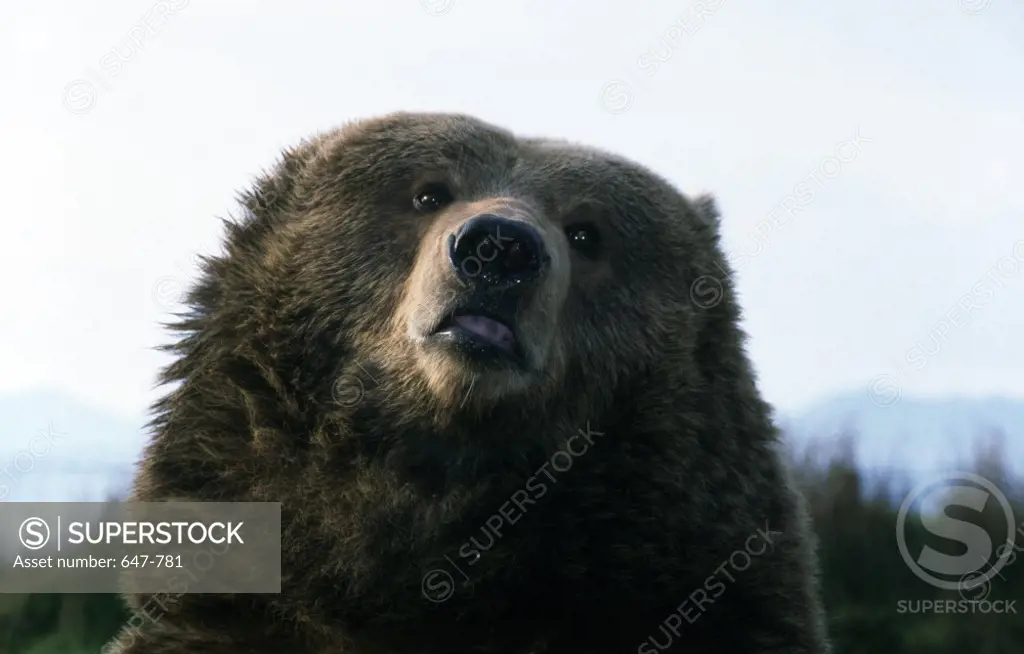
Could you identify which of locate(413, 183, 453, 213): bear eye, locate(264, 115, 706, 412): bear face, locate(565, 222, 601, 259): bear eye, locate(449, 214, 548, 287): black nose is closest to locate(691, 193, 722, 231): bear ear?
locate(264, 115, 706, 412): bear face

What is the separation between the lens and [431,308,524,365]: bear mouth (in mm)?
3506

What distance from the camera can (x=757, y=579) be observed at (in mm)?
3811

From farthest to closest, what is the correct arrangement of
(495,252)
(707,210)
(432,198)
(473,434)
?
1. (707,210)
2. (432,198)
3. (473,434)
4. (495,252)

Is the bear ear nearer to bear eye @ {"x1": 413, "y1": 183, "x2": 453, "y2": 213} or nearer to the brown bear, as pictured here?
the brown bear

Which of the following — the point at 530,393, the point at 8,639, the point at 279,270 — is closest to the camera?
the point at 530,393

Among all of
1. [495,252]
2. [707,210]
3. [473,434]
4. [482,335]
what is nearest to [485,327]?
[482,335]

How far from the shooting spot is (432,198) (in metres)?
4.07

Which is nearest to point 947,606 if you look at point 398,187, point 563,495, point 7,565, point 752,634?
point 752,634

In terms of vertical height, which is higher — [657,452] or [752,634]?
[657,452]

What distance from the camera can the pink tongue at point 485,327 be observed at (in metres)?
3.52

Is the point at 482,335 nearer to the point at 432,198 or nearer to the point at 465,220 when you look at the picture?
the point at 465,220

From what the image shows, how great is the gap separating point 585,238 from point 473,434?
2.45ft

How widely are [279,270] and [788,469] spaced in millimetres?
1779

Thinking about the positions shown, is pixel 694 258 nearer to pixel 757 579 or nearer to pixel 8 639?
pixel 757 579
